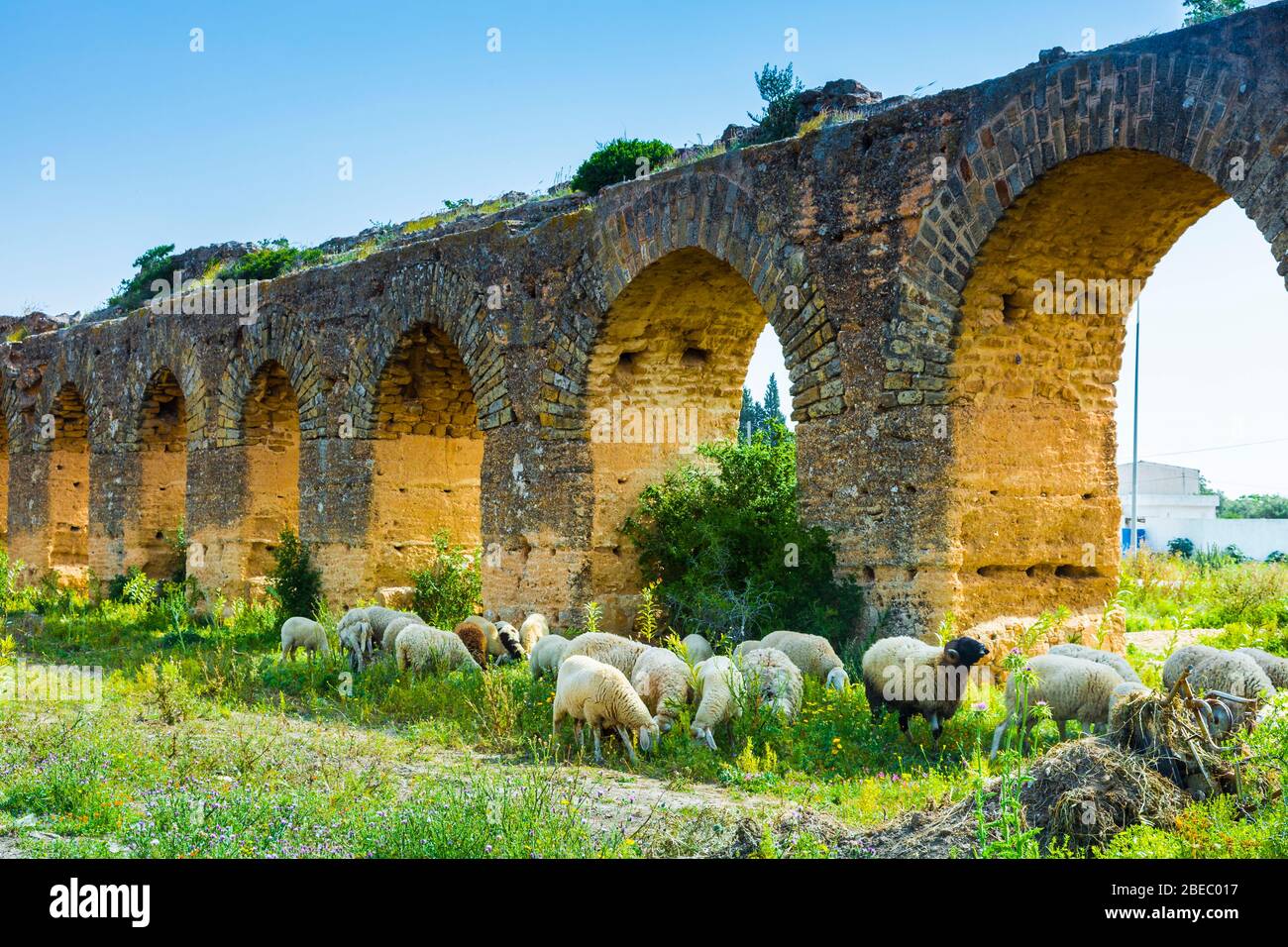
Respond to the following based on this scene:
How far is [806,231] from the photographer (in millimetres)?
10523

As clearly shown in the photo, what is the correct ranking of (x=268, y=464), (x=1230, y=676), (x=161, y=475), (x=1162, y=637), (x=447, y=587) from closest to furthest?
1. (x=1230, y=676)
2. (x=1162, y=637)
3. (x=447, y=587)
4. (x=268, y=464)
5. (x=161, y=475)

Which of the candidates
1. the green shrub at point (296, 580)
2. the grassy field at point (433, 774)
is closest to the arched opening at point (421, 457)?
the green shrub at point (296, 580)

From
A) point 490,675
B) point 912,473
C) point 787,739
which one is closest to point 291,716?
point 490,675

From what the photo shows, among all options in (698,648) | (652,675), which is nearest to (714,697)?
(652,675)

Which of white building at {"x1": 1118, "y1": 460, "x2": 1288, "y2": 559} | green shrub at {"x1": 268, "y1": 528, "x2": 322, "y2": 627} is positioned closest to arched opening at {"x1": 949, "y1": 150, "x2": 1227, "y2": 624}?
green shrub at {"x1": 268, "y1": 528, "x2": 322, "y2": 627}

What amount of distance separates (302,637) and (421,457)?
3769 millimetres

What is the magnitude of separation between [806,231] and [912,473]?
7.52ft

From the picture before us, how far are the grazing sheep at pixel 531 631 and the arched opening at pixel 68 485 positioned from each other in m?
13.4

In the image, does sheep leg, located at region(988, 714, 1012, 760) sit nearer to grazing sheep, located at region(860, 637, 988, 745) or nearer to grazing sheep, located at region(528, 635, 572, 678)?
grazing sheep, located at region(860, 637, 988, 745)

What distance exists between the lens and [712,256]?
11617mm

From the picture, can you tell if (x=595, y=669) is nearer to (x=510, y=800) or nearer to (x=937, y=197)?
(x=510, y=800)

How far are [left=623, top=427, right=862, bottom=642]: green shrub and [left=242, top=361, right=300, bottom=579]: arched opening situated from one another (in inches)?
276

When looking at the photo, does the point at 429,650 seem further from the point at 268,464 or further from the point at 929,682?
the point at 268,464

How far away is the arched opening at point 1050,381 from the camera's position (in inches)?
366
